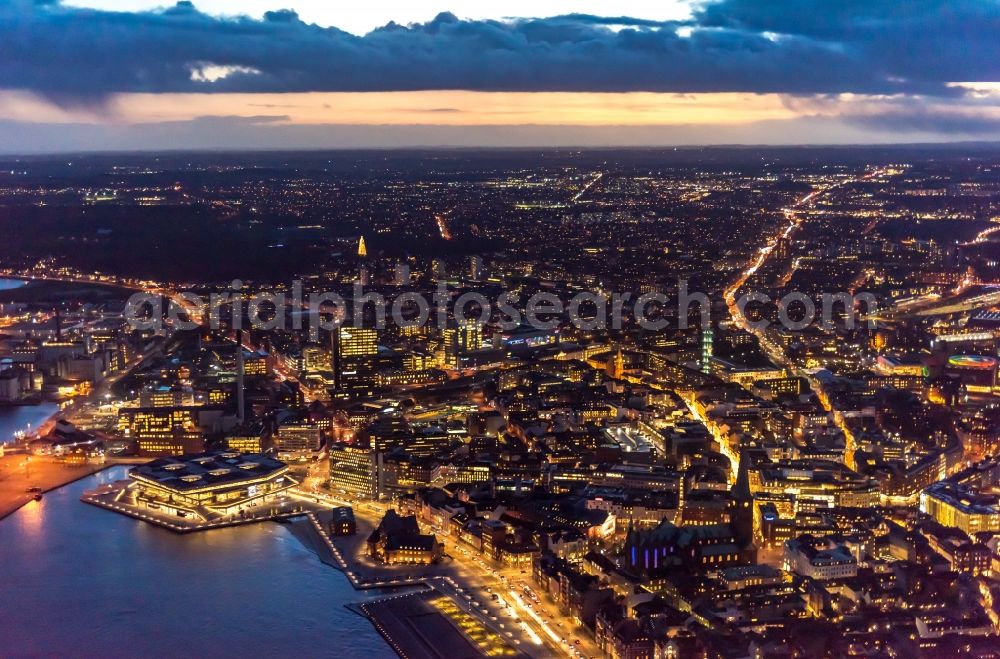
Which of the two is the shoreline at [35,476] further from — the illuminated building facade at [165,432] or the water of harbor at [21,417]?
the water of harbor at [21,417]

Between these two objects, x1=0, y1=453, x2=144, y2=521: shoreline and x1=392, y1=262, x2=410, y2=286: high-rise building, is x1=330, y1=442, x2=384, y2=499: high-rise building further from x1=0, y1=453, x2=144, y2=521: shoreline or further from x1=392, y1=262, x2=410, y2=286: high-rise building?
x1=392, y1=262, x2=410, y2=286: high-rise building

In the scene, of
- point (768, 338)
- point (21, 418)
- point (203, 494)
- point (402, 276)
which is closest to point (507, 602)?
point (203, 494)

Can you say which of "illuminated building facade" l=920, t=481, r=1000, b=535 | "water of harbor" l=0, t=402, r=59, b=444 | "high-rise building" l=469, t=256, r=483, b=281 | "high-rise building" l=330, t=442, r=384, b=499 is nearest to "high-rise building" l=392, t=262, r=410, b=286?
"high-rise building" l=469, t=256, r=483, b=281

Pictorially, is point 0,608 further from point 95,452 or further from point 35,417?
point 35,417

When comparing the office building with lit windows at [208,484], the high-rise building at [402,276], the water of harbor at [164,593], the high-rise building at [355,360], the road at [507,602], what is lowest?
the water of harbor at [164,593]

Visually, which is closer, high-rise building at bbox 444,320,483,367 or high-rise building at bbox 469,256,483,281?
high-rise building at bbox 444,320,483,367

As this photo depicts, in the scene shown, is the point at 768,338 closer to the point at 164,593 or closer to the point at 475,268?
the point at 475,268

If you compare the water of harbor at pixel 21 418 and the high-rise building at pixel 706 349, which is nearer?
the water of harbor at pixel 21 418

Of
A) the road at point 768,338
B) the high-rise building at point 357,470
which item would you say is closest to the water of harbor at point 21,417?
the high-rise building at point 357,470
